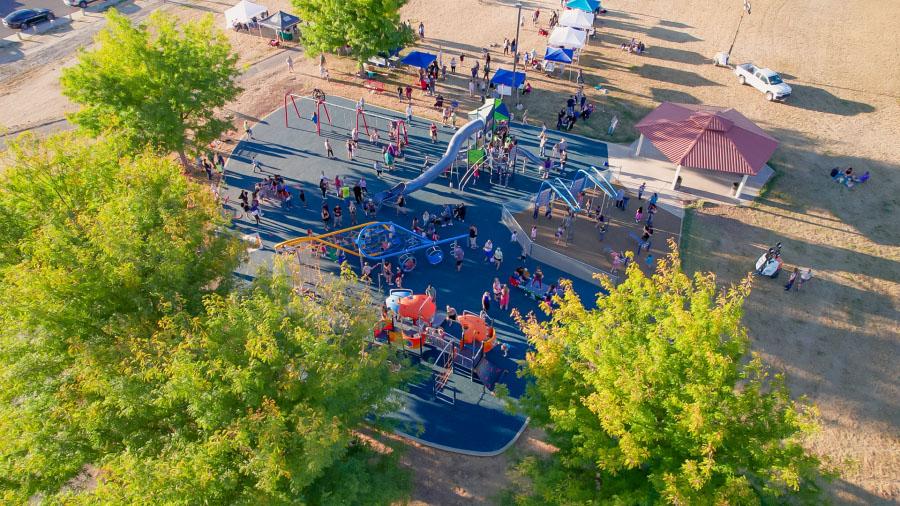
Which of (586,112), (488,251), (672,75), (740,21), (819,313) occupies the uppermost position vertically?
(740,21)

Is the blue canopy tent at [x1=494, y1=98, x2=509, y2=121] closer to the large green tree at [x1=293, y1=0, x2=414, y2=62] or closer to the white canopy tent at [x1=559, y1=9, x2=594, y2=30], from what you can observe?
the large green tree at [x1=293, y1=0, x2=414, y2=62]

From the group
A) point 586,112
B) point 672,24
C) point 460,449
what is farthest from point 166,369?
point 672,24

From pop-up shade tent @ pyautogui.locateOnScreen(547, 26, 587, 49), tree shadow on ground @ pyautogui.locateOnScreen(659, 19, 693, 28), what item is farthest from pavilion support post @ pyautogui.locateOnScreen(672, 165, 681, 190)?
tree shadow on ground @ pyautogui.locateOnScreen(659, 19, 693, 28)

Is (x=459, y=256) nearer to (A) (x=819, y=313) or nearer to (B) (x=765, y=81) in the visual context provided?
(A) (x=819, y=313)

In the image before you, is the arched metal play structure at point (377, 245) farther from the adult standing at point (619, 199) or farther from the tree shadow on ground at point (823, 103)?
the tree shadow on ground at point (823, 103)

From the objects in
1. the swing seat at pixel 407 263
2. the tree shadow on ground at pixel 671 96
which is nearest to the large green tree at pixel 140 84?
the swing seat at pixel 407 263

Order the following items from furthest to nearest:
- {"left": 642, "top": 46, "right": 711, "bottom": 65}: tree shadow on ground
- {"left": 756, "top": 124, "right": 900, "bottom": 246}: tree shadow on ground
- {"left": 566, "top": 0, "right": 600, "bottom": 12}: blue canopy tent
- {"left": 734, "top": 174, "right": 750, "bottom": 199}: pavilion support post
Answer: {"left": 566, "top": 0, "right": 600, "bottom": 12}: blue canopy tent → {"left": 642, "top": 46, "right": 711, "bottom": 65}: tree shadow on ground → {"left": 734, "top": 174, "right": 750, "bottom": 199}: pavilion support post → {"left": 756, "top": 124, "right": 900, "bottom": 246}: tree shadow on ground
